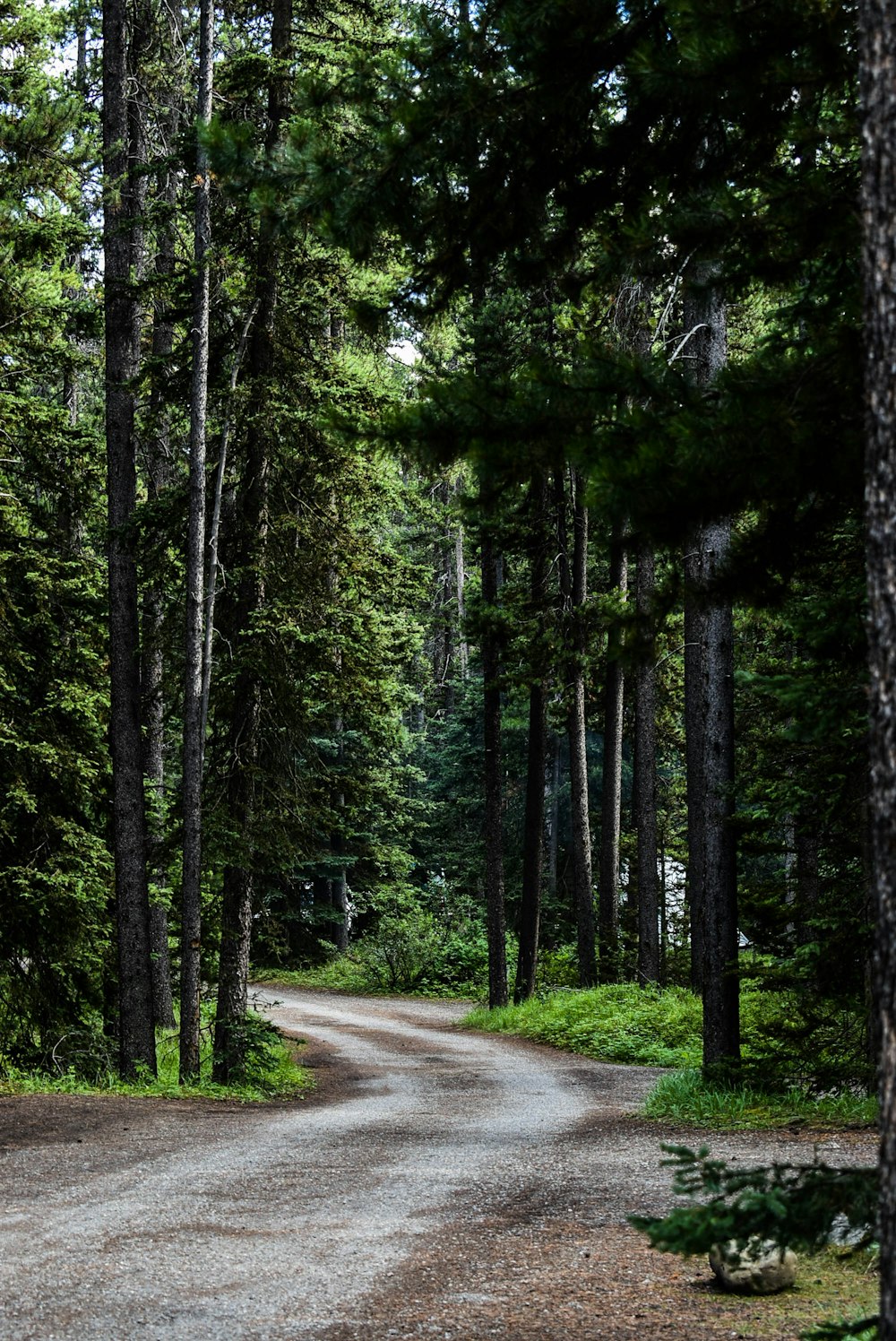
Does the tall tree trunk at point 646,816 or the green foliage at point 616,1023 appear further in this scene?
the tall tree trunk at point 646,816

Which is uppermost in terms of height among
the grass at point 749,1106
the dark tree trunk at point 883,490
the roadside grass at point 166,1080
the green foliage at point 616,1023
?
the dark tree trunk at point 883,490

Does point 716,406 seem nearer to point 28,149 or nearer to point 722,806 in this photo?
point 722,806

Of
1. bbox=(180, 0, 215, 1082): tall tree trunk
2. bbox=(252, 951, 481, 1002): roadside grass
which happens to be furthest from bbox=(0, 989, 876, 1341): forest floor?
bbox=(252, 951, 481, 1002): roadside grass

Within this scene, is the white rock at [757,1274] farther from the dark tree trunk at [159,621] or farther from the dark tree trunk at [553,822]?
the dark tree trunk at [553,822]

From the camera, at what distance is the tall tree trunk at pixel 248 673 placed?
14.4m

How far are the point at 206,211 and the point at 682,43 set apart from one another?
1037 cm

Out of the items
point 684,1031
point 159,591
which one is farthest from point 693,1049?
point 159,591

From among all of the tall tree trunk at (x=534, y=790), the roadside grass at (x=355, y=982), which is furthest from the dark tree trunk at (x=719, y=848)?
the roadside grass at (x=355, y=982)

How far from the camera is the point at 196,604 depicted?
A: 543 inches

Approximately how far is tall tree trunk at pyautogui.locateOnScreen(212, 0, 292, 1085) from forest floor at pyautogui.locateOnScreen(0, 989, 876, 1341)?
1.81 m

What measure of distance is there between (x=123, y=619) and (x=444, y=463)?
937 cm

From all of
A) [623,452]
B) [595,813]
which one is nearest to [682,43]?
[623,452]

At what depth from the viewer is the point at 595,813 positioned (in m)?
34.8

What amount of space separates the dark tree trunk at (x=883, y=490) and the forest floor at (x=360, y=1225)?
91.1 inches
